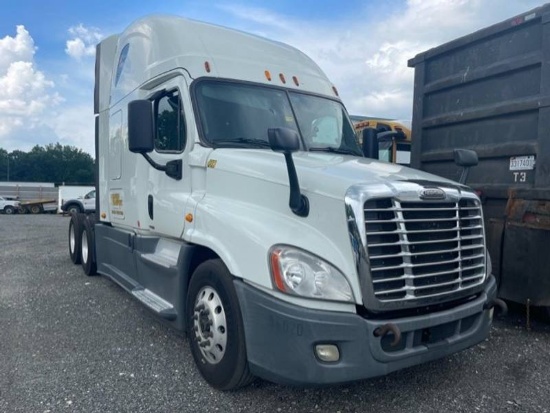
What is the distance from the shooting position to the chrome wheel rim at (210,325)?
3.30 m

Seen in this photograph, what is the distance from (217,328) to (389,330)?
1.25 m

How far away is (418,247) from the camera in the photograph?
2.96 m

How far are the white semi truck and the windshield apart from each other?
14 millimetres

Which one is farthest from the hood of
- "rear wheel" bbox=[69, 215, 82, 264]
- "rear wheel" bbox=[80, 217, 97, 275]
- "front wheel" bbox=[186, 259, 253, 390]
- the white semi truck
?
"rear wheel" bbox=[69, 215, 82, 264]

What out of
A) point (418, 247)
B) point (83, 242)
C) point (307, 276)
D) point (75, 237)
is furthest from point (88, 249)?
point (418, 247)

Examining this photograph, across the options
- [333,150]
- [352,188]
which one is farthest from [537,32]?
[352,188]

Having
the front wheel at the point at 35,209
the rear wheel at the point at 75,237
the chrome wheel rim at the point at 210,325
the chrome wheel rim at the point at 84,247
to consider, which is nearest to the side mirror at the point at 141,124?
the chrome wheel rim at the point at 210,325

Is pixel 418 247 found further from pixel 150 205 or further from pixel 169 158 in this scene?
pixel 150 205

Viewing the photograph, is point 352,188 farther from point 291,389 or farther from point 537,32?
point 537,32

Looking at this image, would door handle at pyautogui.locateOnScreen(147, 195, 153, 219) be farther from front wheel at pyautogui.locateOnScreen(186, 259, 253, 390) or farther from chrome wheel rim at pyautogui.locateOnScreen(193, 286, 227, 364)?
chrome wheel rim at pyautogui.locateOnScreen(193, 286, 227, 364)

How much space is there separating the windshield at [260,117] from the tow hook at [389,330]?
1852 millimetres

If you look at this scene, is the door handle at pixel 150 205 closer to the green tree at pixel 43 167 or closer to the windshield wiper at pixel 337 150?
the windshield wiper at pixel 337 150

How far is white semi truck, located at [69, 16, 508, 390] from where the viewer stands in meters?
2.79

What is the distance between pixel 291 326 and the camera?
2752 mm
